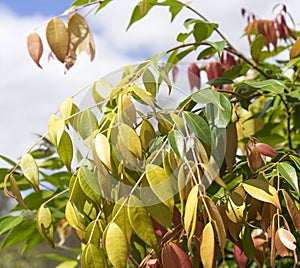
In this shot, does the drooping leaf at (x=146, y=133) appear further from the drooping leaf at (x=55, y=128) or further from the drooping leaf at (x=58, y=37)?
the drooping leaf at (x=58, y=37)

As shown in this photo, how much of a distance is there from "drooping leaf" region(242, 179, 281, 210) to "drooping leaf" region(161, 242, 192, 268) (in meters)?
0.11

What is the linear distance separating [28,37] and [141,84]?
1.05 ft

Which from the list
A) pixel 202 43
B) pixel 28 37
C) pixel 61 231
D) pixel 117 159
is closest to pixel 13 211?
pixel 61 231

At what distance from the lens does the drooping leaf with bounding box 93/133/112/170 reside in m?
0.66

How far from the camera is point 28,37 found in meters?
1.03

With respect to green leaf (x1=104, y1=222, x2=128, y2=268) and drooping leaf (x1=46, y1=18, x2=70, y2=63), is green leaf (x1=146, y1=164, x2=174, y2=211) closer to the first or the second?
green leaf (x1=104, y1=222, x2=128, y2=268)

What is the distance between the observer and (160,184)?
2.13 ft

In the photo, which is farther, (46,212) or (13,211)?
(13,211)

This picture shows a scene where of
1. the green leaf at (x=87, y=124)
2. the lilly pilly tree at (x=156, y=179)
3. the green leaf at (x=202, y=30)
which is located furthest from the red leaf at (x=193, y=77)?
the green leaf at (x=87, y=124)

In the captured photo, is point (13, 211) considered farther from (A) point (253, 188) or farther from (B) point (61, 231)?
(A) point (253, 188)

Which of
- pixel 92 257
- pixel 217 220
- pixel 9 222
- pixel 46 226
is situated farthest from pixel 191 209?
pixel 9 222

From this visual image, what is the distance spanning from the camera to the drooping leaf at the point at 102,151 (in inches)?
26.1

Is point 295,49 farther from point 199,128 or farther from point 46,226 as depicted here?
point 46,226

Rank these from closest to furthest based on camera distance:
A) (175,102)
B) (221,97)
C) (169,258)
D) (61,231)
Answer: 1. (169,258)
2. (221,97)
3. (175,102)
4. (61,231)
